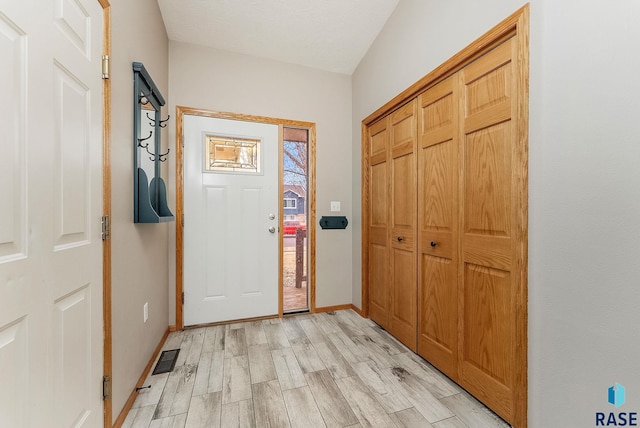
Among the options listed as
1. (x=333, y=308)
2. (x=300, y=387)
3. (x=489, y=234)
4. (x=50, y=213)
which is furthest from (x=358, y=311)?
(x=50, y=213)

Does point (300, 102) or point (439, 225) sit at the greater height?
point (300, 102)

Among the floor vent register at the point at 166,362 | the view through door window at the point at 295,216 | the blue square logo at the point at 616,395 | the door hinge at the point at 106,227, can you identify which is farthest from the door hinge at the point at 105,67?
the blue square logo at the point at 616,395

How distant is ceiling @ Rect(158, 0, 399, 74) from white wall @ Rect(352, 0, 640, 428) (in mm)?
1261

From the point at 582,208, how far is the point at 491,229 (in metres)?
0.42

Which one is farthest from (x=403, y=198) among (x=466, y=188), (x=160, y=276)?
(x=160, y=276)

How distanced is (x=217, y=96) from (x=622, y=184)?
9.18 ft

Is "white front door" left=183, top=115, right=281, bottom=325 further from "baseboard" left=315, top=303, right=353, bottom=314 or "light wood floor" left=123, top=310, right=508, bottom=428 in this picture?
"baseboard" left=315, top=303, right=353, bottom=314

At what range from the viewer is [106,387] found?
4.02 ft

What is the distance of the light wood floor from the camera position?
1384mm

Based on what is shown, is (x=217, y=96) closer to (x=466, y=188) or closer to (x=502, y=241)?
(x=466, y=188)

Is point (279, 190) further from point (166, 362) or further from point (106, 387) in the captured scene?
point (106, 387)

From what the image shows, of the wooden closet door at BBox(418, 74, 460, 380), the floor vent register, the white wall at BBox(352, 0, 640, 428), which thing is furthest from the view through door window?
the white wall at BBox(352, 0, 640, 428)

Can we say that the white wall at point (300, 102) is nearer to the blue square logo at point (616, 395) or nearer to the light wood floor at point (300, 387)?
the light wood floor at point (300, 387)

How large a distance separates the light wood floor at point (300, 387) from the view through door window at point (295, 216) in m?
1.34
